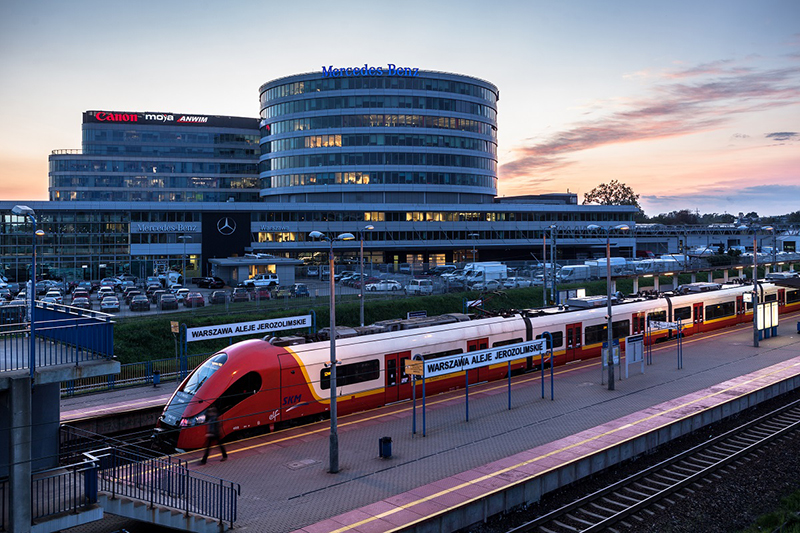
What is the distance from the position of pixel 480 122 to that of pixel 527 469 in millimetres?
94388

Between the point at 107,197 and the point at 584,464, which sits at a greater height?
the point at 107,197

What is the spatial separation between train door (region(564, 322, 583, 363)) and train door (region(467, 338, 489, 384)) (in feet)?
20.1

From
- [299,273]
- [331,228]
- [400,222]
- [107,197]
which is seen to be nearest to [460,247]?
[400,222]

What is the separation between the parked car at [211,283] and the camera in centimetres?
6778

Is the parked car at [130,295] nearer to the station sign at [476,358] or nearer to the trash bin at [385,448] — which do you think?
the station sign at [476,358]

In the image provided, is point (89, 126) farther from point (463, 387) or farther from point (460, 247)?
point (463, 387)

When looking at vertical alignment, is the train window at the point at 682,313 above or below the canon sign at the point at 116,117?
below

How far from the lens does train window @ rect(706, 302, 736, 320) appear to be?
40.6m

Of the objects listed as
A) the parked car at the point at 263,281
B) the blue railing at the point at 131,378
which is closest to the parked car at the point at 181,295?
the parked car at the point at 263,281

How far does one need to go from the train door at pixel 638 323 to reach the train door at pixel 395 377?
16.4m

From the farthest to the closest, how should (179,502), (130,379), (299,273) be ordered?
(299,273)
(130,379)
(179,502)

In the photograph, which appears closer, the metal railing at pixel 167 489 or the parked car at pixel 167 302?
the metal railing at pixel 167 489

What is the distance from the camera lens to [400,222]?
317 ft

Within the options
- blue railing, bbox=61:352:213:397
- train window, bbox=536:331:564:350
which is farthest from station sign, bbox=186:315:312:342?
train window, bbox=536:331:564:350
